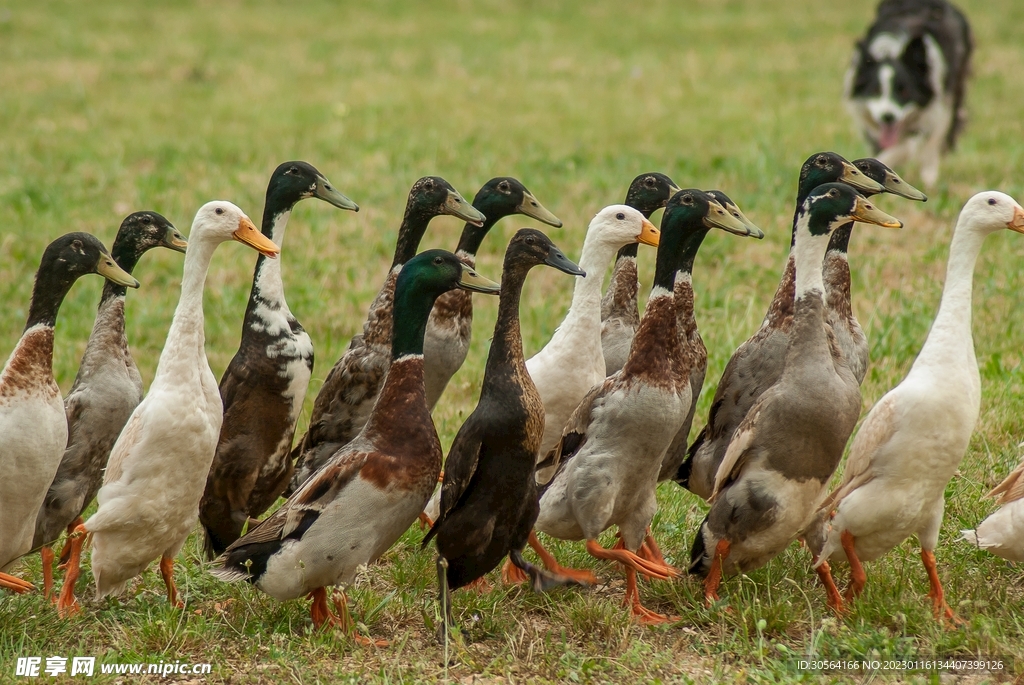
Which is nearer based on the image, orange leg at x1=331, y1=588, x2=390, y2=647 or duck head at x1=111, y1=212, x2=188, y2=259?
orange leg at x1=331, y1=588, x2=390, y2=647

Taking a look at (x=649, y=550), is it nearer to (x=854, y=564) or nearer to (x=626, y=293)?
(x=854, y=564)

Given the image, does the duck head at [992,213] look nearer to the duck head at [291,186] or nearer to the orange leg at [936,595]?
the orange leg at [936,595]

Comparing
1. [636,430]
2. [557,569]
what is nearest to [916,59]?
[636,430]

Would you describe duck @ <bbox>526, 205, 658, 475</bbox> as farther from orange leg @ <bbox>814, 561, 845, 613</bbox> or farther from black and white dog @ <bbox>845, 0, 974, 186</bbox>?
black and white dog @ <bbox>845, 0, 974, 186</bbox>

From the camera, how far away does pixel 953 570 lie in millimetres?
4613

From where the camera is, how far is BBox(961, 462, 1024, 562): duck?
4.23 meters

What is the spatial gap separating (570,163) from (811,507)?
6.86m

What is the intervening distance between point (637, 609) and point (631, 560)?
193 mm

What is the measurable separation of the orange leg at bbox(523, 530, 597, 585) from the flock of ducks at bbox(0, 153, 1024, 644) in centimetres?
1

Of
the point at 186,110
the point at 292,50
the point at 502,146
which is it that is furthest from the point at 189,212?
the point at 292,50

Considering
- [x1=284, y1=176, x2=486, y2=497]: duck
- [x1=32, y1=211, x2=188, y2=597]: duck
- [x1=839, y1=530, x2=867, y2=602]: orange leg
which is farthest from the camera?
[x1=284, y1=176, x2=486, y2=497]: duck

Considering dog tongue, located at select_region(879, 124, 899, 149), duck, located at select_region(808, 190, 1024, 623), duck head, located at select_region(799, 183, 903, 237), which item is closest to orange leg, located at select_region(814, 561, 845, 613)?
duck, located at select_region(808, 190, 1024, 623)

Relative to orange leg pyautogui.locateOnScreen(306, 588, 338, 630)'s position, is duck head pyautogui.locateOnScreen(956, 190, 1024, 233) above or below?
above

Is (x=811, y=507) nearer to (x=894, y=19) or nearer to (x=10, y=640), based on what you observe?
(x=10, y=640)
